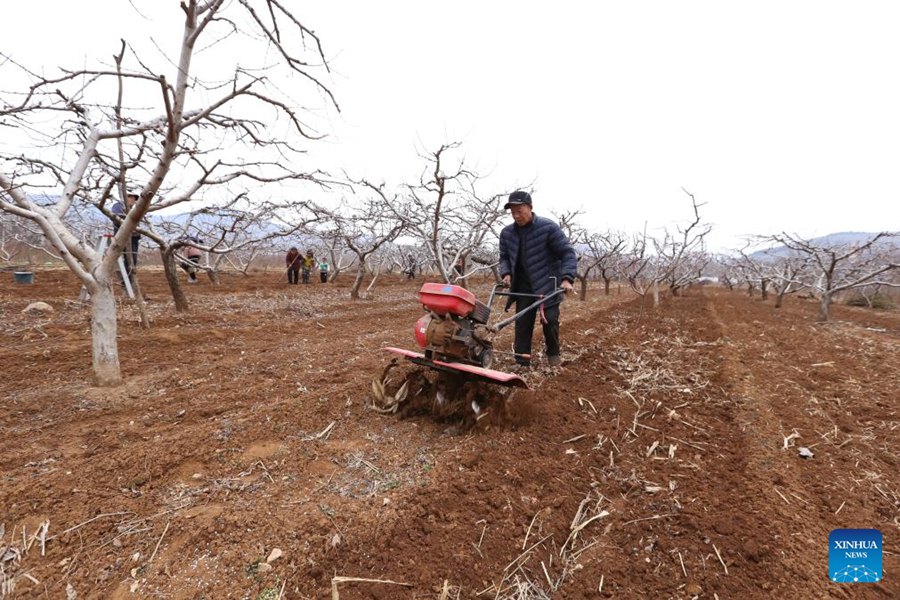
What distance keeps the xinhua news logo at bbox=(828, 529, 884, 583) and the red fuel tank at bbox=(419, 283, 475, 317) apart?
2.50 meters

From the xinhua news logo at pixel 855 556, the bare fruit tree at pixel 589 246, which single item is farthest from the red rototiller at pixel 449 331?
the bare fruit tree at pixel 589 246

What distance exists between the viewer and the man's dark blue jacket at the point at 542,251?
4473 millimetres

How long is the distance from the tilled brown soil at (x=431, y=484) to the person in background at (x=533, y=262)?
503 mm

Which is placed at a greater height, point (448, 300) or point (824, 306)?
point (448, 300)

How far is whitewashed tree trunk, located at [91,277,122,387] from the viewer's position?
378 cm

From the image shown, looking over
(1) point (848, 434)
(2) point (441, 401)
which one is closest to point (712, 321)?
(1) point (848, 434)

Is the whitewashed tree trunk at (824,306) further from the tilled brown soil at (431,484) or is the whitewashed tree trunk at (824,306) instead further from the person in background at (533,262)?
the person in background at (533,262)

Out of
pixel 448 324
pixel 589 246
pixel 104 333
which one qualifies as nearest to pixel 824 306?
pixel 589 246

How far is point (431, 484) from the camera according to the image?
8.39ft

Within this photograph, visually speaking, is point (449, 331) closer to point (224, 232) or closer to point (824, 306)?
point (224, 232)

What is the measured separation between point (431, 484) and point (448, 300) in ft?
4.46

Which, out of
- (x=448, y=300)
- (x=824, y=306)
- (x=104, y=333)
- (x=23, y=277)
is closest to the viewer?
(x=448, y=300)

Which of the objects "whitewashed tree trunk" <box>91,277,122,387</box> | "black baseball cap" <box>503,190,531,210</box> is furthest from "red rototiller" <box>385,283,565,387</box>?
"whitewashed tree trunk" <box>91,277,122,387</box>

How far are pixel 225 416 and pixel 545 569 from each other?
2.89 metres
